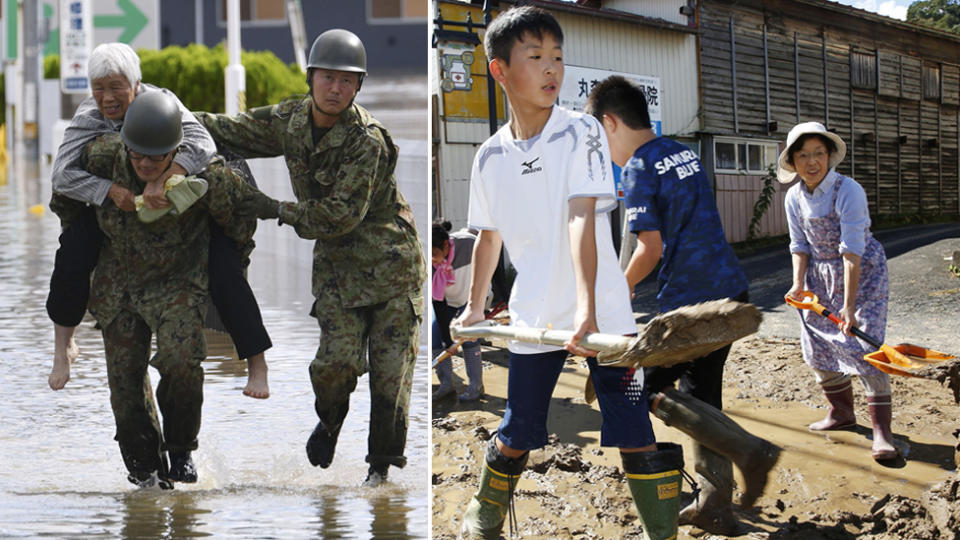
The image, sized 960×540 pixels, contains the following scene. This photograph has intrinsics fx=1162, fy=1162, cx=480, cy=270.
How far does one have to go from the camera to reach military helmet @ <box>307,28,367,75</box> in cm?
312

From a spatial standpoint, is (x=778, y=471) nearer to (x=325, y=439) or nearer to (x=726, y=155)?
(x=325, y=439)

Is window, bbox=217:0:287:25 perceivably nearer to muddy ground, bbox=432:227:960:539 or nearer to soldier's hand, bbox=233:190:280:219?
muddy ground, bbox=432:227:960:539

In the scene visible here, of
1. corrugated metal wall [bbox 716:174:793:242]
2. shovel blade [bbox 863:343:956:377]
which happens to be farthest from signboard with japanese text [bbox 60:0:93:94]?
shovel blade [bbox 863:343:956:377]

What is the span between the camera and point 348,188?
315 centimetres

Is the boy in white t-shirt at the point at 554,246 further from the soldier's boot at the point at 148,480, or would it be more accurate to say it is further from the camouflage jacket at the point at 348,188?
the soldier's boot at the point at 148,480

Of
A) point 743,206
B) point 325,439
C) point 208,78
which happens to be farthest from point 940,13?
point 208,78

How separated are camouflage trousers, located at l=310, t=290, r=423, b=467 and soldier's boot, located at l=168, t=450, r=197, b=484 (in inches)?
16.1

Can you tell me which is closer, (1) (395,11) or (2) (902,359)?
(2) (902,359)

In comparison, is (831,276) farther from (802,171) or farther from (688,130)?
(688,130)

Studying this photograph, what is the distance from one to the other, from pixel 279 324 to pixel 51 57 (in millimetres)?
32387

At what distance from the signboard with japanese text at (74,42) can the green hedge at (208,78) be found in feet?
18.0

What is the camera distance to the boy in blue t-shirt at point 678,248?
2812 mm

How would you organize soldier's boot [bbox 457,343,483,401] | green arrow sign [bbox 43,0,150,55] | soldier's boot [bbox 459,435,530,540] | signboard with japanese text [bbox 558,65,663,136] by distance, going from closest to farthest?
soldier's boot [bbox 459,435,530,540]
soldier's boot [bbox 457,343,483,401]
signboard with japanese text [bbox 558,65,663,136]
green arrow sign [bbox 43,0,150,55]

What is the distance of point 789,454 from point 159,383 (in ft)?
6.41
